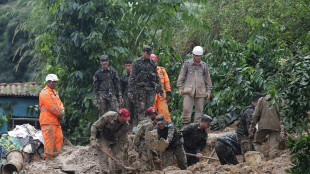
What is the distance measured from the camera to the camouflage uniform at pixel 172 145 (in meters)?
13.0

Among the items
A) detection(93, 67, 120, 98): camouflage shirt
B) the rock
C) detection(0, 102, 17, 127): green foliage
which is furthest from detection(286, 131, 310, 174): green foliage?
detection(0, 102, 17, 127): green foliage

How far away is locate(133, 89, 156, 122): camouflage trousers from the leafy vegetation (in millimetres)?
1954

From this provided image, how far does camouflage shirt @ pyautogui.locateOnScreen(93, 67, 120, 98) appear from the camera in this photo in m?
15.5

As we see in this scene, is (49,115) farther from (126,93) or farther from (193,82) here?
(193,82)

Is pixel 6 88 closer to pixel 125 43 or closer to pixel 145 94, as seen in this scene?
pixel 125 43

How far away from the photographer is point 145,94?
48.2 feet

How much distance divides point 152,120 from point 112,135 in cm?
97

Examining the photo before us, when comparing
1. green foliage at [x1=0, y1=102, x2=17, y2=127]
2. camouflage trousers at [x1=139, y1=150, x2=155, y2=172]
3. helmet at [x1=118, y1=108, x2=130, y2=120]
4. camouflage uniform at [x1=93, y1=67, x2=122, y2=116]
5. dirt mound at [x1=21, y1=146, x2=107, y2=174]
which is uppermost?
camouflage uniform at [x1=93, y1=67, x2=122, y2=116]

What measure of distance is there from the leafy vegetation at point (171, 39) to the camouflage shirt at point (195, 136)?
89.2 inches

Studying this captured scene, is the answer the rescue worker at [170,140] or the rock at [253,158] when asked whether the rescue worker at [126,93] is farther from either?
the rock at [253,158]

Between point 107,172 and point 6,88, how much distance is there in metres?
12.0

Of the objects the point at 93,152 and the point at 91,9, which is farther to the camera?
the point at 91,9

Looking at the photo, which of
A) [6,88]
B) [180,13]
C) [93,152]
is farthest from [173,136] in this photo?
[6,88]

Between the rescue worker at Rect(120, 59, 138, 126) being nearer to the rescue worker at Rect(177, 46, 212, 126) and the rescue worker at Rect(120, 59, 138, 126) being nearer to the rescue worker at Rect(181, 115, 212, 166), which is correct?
the rescue worker at Rect(177, 46, 212, 126)
